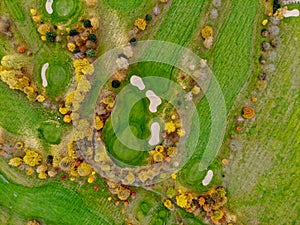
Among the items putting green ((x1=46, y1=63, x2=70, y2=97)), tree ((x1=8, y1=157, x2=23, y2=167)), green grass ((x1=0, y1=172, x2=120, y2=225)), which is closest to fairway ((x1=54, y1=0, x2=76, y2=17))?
putting green ((x1=46, y1=63, x2=70, y2=97))

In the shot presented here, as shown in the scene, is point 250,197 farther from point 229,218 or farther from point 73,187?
point 73,187

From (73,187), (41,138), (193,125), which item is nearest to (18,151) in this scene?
(41,138)

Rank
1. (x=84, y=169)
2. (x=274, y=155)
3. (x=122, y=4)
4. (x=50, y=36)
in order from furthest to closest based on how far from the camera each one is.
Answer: (x=122, y=4) → (x=274, y=155) → (x=50, y=36) → (x=84, y=169)

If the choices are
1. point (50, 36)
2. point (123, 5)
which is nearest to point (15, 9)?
point (50, 36)

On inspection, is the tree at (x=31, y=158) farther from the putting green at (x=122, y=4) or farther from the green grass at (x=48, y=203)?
the putting green at (x=122, y=4)

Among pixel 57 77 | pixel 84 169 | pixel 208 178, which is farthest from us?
pixel 57 77

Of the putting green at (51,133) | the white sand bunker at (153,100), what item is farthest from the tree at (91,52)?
the putting green at (51,133)

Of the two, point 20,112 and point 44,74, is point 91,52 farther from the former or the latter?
point 20,112
